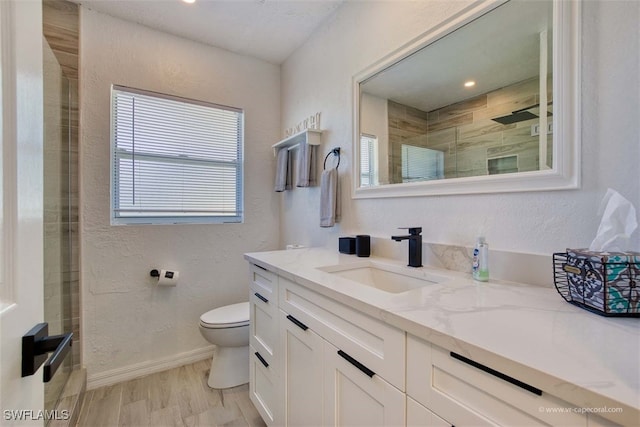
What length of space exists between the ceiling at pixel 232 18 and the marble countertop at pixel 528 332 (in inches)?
74.0

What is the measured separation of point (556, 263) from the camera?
0.89 m

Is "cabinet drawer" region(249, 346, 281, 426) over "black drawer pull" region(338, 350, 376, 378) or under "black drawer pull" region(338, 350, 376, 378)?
under

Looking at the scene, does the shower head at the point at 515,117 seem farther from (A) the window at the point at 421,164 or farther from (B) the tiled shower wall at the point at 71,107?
(B) the tiled shower wall at the point at 71,107

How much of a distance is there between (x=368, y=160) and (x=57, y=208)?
1842 millimetres

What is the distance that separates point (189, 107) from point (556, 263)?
2.49 m

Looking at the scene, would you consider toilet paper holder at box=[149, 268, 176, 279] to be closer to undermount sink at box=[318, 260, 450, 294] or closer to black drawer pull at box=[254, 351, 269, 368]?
black drawer pull at box=[254, 351, 269, 368]

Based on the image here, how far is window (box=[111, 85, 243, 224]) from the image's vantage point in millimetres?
2072


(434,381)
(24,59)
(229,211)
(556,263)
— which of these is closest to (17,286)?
(24,59)

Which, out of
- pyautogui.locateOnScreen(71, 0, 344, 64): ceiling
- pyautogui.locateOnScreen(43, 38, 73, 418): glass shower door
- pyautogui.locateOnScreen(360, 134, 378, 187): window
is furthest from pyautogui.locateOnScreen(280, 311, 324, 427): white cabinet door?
pyautogui.locateOnScreen(71, 0, 344, 64): ceiling

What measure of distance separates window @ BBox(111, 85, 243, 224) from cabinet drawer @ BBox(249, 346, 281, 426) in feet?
4.12

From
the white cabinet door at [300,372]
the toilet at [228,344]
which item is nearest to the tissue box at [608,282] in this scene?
the white cabinet door at [300,372]

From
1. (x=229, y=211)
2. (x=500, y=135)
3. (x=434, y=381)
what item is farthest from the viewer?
(x=229, y=211)

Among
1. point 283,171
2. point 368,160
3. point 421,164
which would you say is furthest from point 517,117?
point 283,171

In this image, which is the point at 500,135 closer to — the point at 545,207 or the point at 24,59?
the point at 545,207
